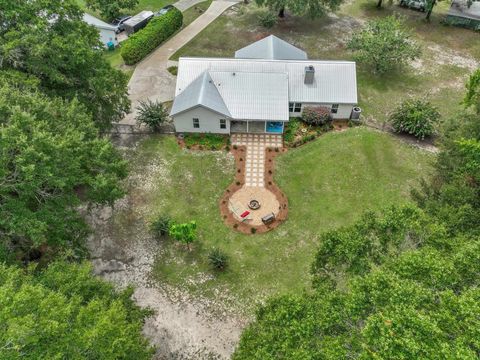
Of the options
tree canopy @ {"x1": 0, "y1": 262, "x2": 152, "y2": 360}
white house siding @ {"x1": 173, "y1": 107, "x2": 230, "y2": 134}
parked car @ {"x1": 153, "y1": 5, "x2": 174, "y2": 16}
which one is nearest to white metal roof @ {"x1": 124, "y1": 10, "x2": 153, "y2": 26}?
parked car @ {"x1": 153, "y1": 5, "x2": 174, "y2": 16}

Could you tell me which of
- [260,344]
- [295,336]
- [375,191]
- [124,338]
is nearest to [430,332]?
[295,336]

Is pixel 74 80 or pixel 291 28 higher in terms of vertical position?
pixel 74 80

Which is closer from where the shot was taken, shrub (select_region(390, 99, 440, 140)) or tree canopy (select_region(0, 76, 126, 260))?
tree canopy (select_region(0, 76, 126, 260))

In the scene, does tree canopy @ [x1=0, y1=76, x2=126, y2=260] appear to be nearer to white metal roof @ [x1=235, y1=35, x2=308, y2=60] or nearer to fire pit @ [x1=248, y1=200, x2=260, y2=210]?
fire pit @ [x1=248, y1=200, x2=260, y2=210]

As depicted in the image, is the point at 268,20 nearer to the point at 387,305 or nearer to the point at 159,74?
the point at 159,74

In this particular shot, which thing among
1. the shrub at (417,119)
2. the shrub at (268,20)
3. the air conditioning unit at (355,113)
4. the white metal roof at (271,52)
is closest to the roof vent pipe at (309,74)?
the white metal roof at (271,52)

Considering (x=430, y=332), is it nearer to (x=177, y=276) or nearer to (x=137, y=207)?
(x=177, y=276)

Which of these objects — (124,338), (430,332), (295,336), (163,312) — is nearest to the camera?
(430,332)
